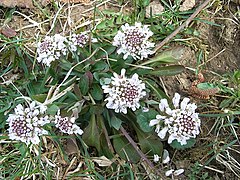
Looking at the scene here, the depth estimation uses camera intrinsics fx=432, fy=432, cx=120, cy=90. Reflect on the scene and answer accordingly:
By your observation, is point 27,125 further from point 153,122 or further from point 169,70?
point 169,70

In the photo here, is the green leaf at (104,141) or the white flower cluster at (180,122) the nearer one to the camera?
the white flower cluster at (180,122)

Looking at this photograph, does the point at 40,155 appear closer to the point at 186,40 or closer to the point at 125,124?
the point at 125,124

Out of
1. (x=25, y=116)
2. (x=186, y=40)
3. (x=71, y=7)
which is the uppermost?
(x=71, y=7)

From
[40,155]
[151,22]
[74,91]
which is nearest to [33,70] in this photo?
[74,91]

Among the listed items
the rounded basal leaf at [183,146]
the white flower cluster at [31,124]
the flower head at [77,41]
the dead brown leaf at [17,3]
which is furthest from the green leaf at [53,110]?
the dead brown leaf at [17,3]

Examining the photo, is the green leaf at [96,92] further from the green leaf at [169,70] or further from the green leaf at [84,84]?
the green leaf at [169,70]
